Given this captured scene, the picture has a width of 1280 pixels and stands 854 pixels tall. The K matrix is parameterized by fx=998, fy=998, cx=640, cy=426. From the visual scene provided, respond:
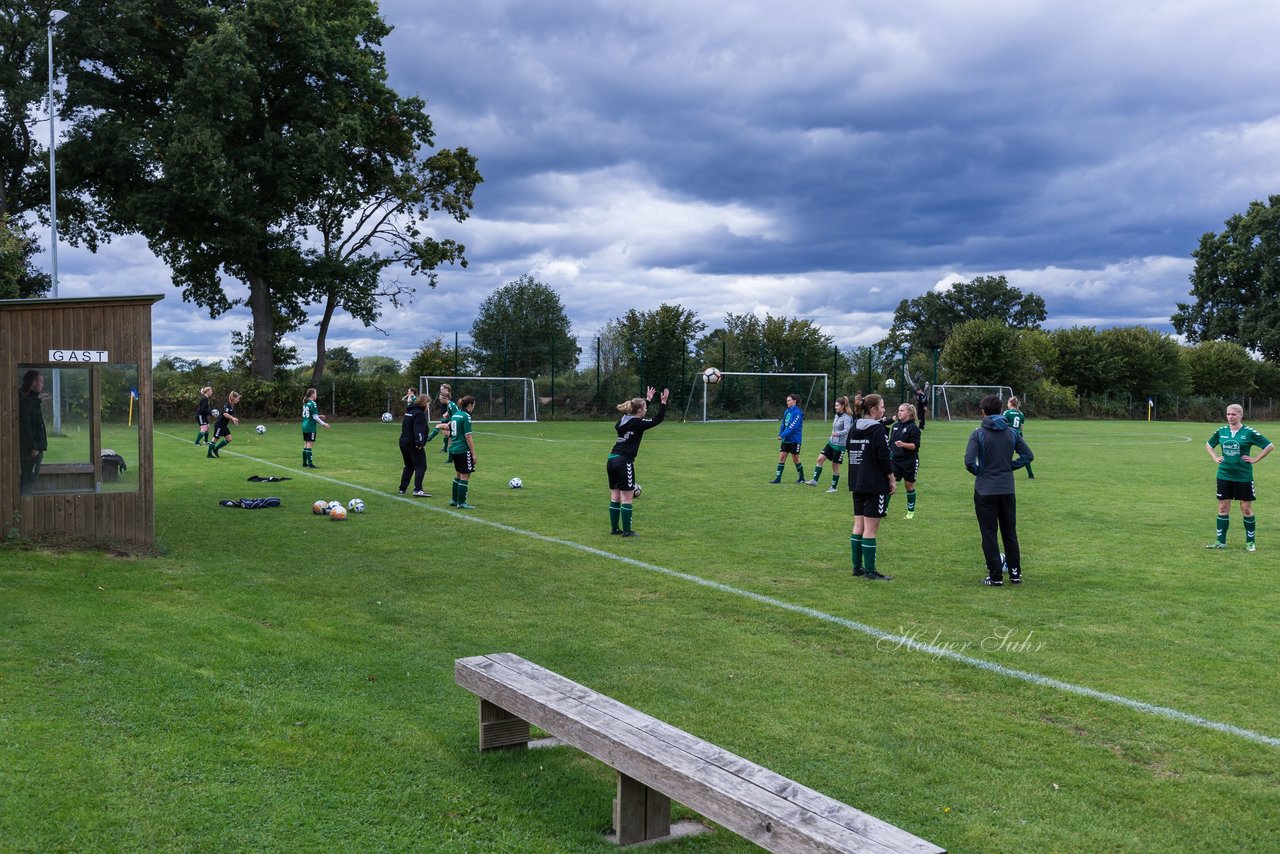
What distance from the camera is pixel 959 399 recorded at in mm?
60219

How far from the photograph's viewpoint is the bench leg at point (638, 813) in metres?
4.33

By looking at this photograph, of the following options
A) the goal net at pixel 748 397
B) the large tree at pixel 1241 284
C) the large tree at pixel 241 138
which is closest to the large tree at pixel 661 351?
the goal net at pixel 748 397

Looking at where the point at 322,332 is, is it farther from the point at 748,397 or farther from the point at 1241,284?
the point at 1241,284

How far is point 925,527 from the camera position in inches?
552

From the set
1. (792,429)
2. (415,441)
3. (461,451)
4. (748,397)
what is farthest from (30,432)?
(748,397)

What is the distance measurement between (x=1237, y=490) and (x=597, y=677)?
9.44 metres

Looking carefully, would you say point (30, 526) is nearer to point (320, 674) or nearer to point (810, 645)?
point (320, 674)


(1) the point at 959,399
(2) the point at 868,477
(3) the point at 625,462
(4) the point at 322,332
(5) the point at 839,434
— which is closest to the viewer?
(2) the point at 868,477

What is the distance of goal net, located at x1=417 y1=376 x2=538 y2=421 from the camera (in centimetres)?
4509

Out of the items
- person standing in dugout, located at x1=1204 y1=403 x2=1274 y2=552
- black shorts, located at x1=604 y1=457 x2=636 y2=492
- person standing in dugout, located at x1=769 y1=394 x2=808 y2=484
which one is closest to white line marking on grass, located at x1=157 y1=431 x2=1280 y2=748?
black shorts, located at x1=604 y1=457 x2=636 y2=492

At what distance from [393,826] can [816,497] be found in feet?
45.0

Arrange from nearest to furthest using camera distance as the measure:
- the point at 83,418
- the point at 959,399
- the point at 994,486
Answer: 1. the point at 994,486
2. the point at 83,418
3. the point at 959,399

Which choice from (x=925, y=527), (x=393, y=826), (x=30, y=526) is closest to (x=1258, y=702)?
(x=393, y=826)

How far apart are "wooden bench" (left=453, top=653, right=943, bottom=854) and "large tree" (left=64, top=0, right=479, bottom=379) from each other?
39.2 metres
